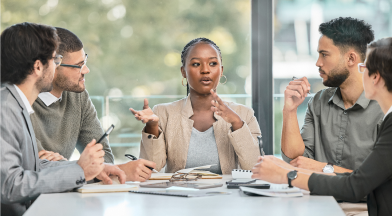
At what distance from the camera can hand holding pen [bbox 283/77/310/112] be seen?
2.27 m

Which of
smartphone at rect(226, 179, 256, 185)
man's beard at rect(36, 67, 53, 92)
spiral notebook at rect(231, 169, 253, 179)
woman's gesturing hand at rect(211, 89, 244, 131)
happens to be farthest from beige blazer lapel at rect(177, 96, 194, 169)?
man's beard at rect(36, 67, 53, 92)

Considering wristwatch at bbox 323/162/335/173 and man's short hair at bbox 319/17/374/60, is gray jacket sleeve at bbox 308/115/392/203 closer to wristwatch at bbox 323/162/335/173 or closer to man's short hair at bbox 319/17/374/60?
wristwatch at bbox 323/162/335/173

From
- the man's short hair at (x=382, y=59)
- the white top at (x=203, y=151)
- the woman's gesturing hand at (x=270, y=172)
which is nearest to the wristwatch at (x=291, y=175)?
the woman's gesturing hand at (x=270, y=172)

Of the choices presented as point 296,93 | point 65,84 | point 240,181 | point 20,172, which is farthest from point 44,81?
point 296,93

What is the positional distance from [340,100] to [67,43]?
1.63 meters

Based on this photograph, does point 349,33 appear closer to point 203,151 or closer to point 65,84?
point 203,151

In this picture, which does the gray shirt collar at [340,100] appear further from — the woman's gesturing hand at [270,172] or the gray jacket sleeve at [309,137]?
the woman's gesturing hand at [270,172]

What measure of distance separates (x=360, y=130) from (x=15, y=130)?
5.66 ft

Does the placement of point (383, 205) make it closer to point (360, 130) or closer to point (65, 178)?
point (360, 130)

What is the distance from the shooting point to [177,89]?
3.39 metres

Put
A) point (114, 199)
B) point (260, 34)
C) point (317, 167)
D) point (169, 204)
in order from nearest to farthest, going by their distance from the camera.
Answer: point (169, 204), point (114, 199), point (317, 167), point (260, 34)

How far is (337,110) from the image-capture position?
227cm

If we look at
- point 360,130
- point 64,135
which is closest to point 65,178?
point 64,135

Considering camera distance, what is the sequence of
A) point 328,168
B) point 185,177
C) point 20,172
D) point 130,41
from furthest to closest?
point 130,41 < point 328,168 < point 185,177 < point 20,172
